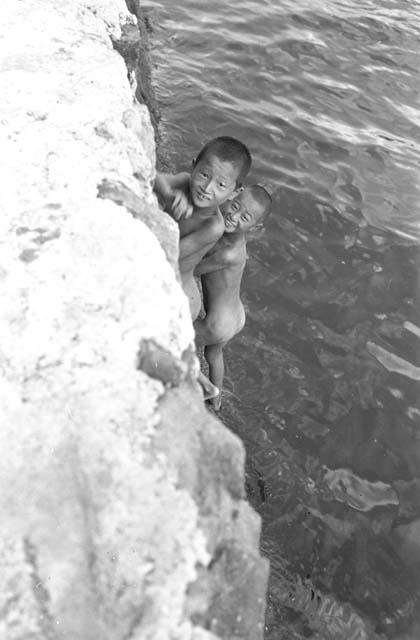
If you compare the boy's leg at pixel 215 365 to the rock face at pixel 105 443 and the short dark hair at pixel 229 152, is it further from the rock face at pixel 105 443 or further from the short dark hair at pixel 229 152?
the rock face at pixel 105 443

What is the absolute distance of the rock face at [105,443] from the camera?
154 centimetres

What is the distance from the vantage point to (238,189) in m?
3.57

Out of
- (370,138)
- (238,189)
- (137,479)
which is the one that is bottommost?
(370,138)

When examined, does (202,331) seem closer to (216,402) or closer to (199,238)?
(216,402)

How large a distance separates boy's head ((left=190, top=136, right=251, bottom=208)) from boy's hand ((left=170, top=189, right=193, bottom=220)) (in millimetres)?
50

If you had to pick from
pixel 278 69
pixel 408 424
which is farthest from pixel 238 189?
pixel 278 69

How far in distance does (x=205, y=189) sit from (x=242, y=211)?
1.63 feet

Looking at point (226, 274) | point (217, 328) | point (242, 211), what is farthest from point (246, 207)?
point (217, 328)

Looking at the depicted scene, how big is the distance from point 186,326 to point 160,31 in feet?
25.4

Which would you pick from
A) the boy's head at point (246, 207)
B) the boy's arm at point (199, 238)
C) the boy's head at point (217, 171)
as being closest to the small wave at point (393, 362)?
the boy's head at point (246, 207)

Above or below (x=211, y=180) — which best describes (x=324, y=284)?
below

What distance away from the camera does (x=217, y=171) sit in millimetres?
3270

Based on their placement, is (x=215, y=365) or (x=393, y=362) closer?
(x=215, y=365)

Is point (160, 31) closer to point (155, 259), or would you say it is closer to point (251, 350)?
point (251, 350)
